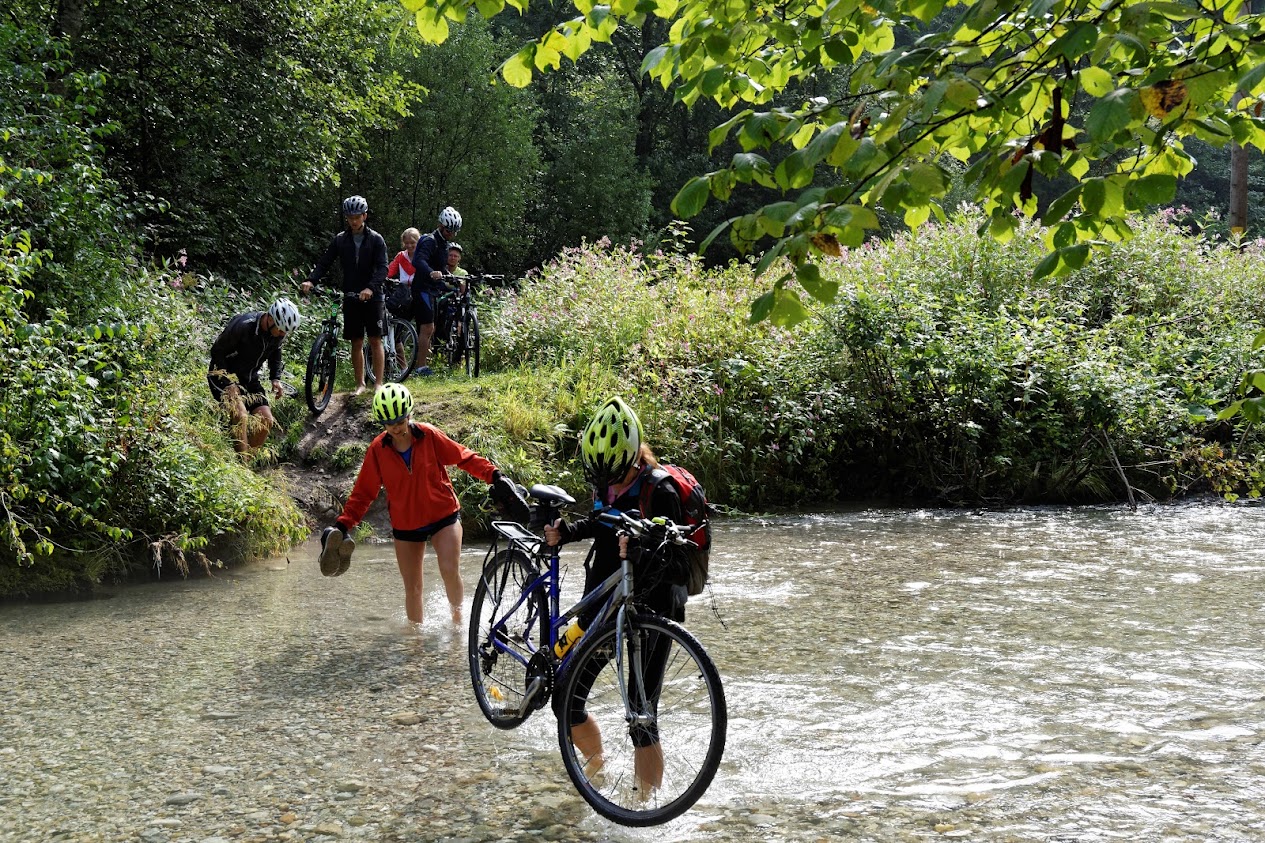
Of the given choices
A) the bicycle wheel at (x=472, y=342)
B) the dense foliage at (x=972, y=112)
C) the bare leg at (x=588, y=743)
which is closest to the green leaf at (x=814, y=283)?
the dense foliage at (x=972, y=112)

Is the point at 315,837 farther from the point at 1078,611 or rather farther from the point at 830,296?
the point at 1078,611

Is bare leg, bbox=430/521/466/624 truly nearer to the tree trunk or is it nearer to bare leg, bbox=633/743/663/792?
bare leg, bbox=633/743/663/792

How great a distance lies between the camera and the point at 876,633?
25.2 feet

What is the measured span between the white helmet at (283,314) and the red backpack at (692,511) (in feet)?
23.8

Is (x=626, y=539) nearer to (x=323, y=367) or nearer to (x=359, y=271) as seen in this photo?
(x=359, y=271)

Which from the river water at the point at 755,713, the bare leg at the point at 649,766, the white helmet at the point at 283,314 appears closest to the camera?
the bare leg at the point at 649,766

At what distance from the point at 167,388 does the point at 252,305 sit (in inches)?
298

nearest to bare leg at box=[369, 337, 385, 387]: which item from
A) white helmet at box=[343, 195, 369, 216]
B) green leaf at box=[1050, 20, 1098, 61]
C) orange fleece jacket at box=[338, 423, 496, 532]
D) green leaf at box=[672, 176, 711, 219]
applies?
white helmet at box=[343, 195, 369, 216]

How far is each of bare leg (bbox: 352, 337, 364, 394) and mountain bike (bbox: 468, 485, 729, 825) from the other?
9.15 m

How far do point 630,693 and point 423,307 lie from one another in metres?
10.7

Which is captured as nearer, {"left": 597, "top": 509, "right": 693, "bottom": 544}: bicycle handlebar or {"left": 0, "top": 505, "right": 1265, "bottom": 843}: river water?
{"left": 597, "top": 509, "right": 693, "bottom": 544}: bicycle handlebar

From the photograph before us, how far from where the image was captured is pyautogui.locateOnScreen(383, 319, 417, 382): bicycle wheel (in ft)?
46.4

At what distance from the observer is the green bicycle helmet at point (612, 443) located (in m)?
4.51

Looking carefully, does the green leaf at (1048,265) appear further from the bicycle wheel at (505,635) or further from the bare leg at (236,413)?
the bare leg at (236,413)
